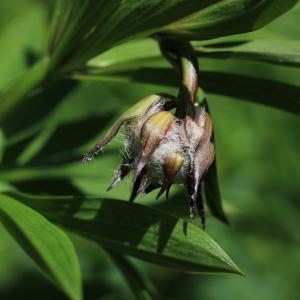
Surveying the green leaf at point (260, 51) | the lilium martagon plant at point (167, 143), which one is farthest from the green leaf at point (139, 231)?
the green leaf at point (260, 51)

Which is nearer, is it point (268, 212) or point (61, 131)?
point (61, 131)

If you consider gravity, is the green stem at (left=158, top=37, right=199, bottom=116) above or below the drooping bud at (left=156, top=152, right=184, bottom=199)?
above

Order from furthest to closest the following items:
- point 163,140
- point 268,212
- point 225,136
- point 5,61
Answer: point 225,136 < point 268,212 < point 5,61 < point 163,140

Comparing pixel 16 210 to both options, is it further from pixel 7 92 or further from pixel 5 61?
pixel 5 61

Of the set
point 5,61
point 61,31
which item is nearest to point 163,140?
point 61,31

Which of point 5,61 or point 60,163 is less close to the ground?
point 5,61

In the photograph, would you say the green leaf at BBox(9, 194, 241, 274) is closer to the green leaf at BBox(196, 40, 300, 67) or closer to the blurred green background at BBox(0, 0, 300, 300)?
the blurred green background at BBox(0, 0, 300, 300)

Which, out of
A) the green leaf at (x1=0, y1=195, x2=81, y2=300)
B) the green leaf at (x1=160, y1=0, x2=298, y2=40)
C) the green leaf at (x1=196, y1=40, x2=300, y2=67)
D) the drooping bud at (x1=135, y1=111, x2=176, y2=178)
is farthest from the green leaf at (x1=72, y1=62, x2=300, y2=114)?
the green leaf at (x1=0, y1=195, x2=81, y2=300)
